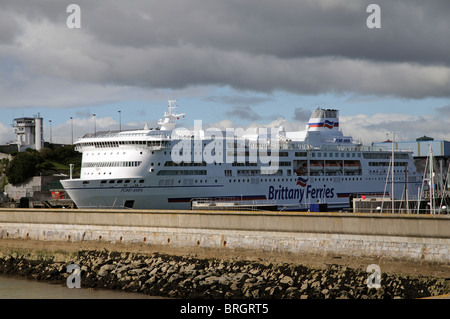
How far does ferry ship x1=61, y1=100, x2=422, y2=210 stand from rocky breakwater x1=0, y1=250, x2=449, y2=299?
20.0m

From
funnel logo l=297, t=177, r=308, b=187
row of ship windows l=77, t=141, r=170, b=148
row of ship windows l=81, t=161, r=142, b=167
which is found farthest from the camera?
funnel logo l=297, t=177, r=308, b=187

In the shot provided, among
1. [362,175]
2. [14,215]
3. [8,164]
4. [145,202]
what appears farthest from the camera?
[8,164]

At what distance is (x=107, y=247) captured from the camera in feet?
125

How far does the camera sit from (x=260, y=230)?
107ft

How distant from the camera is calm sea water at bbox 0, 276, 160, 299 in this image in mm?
28359

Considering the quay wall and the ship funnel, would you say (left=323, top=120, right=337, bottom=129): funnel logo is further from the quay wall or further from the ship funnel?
the quay wall

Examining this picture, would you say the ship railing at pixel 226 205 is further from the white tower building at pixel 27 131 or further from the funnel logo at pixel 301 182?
the white tower building at pixel 27 131

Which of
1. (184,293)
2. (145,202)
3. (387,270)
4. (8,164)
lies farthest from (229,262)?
(8,164)

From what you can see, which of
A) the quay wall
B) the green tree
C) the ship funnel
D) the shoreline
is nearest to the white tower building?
the green tree

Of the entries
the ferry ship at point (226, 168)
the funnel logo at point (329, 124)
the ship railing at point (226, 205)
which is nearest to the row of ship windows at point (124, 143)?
the ferry ship at point (226, 168)

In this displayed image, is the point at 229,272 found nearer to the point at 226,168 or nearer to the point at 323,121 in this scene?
the point at 226,168

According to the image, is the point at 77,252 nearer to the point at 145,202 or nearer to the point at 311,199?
the point at 145,202
